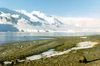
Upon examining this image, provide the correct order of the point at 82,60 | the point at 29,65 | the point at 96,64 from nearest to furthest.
→ 1. the point at 96,64
2. the point at 82,60
3. the point at 29,65

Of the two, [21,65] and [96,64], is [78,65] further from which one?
[21,65]

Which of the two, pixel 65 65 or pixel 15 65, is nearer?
pixel 65 65

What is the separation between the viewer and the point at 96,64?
19.6 meters

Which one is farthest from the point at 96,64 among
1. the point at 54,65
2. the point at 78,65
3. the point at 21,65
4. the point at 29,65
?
the point at 21,65

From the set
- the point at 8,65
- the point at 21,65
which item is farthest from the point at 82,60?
the point at 8,65

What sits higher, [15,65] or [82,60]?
[82,60]

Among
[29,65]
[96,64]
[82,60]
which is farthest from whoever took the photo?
[29,65]

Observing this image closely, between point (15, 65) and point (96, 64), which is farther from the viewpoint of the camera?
point (15, 65)

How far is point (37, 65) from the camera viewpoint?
22.1 meters

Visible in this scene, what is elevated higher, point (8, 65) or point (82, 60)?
point (82, 60)

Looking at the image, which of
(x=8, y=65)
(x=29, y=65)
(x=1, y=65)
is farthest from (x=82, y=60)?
(x=1, y=65)

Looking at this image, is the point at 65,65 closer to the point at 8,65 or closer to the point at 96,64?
the point at 96,64

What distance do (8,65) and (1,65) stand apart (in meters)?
1.76

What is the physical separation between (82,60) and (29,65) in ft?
31.3
